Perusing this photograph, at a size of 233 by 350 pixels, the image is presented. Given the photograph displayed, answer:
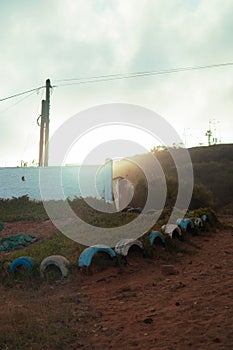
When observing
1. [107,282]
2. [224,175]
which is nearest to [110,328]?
[107,282]

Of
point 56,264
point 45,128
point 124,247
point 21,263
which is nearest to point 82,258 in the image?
point 56,264

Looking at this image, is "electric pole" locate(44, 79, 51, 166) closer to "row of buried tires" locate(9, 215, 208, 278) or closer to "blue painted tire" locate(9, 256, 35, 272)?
"row of buried tires" locate(9, 215, 208, 278)

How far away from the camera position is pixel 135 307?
13.7 ft

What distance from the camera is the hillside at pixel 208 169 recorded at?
21.9 m

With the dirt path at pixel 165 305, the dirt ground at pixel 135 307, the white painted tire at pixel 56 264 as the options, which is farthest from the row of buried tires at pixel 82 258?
the dirt path at pixel 165 305

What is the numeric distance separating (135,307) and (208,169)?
25.1m

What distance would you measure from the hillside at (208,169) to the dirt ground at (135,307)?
1155 centimetres

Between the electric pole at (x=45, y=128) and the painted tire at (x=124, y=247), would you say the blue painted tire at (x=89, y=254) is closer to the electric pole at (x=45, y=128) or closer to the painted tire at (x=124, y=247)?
the painted tire at (x=124, y=247)

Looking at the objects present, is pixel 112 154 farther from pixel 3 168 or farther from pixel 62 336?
pixel 62 336

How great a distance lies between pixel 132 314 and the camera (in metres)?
3.94

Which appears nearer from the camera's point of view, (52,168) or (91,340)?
(91,340)

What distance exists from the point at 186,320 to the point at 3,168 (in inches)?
635

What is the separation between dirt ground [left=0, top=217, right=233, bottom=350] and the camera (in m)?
3.21

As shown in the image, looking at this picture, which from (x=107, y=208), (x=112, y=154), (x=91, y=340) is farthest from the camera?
(x=112, y=154)
